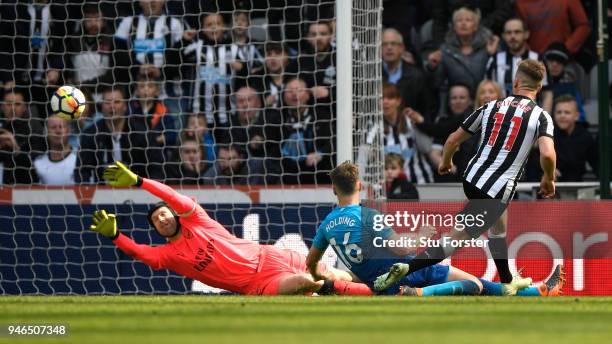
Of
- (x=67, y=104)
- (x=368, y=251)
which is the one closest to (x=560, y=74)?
(x=368, y=251)

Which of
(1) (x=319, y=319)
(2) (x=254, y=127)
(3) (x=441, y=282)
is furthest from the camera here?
(2) (x=254, y=127)

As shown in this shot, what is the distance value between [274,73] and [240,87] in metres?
0.41

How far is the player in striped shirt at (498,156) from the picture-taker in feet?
29.0

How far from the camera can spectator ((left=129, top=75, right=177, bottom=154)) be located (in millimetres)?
13023

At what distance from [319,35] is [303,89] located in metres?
0.64

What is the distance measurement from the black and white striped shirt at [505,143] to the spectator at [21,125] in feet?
18.8

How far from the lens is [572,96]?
13195 millimetres

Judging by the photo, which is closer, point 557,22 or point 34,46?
point 34,46

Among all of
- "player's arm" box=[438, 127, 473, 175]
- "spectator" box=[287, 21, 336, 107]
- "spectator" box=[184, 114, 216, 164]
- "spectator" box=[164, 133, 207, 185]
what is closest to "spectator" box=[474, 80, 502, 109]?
"spectator" box=[287, 21, 336, 107]

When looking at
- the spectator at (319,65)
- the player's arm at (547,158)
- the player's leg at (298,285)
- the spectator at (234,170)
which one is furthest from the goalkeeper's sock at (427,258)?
the spectator at (319,65)

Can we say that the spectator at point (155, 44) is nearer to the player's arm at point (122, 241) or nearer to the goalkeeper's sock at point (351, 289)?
the player's arm at point (122, 241)

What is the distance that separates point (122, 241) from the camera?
32.1ft

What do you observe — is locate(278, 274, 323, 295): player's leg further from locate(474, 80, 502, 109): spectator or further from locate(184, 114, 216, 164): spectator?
locate(474, 80, 502, 109): spectator

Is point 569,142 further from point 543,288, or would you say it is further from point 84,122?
point 84,122
